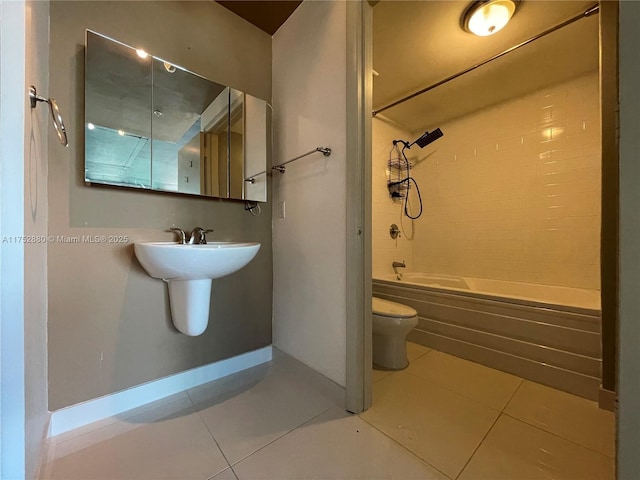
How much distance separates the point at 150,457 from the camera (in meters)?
0.90

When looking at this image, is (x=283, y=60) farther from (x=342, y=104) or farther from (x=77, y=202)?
(x=77, y=202)

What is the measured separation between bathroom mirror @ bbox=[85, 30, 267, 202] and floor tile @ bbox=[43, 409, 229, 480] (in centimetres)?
107

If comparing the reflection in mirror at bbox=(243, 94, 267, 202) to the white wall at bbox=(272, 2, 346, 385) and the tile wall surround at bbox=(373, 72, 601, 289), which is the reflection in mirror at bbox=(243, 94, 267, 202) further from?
the tile wall surround at bbox=(373, 72, 601, 289)

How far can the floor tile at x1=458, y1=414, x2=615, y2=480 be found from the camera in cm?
83

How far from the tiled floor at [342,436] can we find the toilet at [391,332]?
19cm

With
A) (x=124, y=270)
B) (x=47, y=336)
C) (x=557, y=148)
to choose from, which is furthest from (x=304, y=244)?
(x=557, y=148)

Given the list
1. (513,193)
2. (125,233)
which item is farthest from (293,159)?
(513,193)

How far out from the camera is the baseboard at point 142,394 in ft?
3.37

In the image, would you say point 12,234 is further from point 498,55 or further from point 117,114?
point 498,55

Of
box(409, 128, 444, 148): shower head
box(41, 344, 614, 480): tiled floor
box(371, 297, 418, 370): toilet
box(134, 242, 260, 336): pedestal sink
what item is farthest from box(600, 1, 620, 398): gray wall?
box(134, 242, 260, 336): pedestal sink

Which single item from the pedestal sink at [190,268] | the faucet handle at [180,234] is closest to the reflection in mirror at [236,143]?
the faucet handle at [180,234]

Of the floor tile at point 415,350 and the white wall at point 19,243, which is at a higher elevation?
the white wall at point 19,243

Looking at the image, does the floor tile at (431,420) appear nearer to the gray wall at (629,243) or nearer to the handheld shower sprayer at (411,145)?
the gray wall at (629,243)

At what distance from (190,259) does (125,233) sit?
1.50 feet
